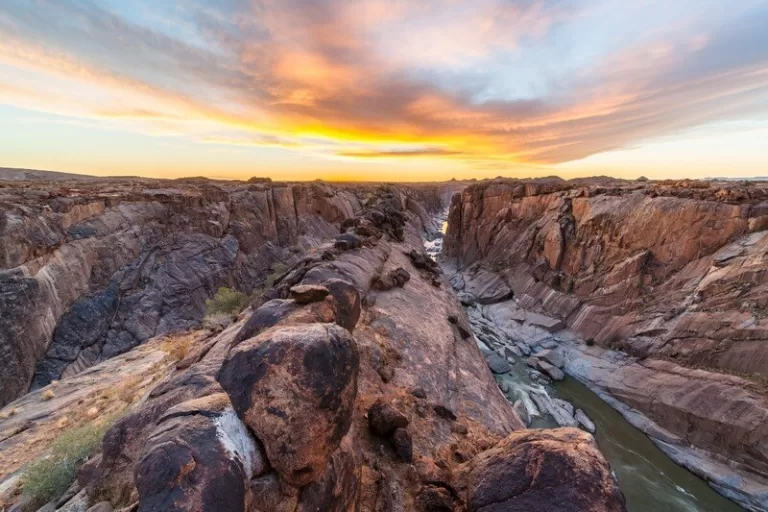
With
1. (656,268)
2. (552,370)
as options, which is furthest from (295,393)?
(656,268)

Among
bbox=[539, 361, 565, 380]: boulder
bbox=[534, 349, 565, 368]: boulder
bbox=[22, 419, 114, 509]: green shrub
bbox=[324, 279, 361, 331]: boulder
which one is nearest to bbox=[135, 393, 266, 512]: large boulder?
bbox=[22, 419, 114, 509]: green shrub

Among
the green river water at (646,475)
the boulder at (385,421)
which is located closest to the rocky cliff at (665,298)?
the green river water at (646,475)

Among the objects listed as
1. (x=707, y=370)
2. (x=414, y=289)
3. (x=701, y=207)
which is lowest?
(x=707, y=370)

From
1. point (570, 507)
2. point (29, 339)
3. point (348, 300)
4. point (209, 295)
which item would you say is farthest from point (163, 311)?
point (570, 507)

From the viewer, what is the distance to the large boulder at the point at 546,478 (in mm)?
4609

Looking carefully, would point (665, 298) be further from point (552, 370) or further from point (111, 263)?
point (111, 263)

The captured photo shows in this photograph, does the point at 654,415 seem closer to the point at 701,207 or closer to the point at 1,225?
the point at 701,207

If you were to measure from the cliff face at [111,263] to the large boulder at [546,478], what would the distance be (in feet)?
85.8

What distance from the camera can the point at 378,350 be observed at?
11.3 meters

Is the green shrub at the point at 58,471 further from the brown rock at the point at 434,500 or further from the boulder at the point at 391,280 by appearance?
the boulder at the point at 391,280

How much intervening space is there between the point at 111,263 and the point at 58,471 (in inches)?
Answer: 1039

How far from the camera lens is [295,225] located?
1866 inches

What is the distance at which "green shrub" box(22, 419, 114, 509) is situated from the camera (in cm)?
653

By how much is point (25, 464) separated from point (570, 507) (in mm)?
13148
